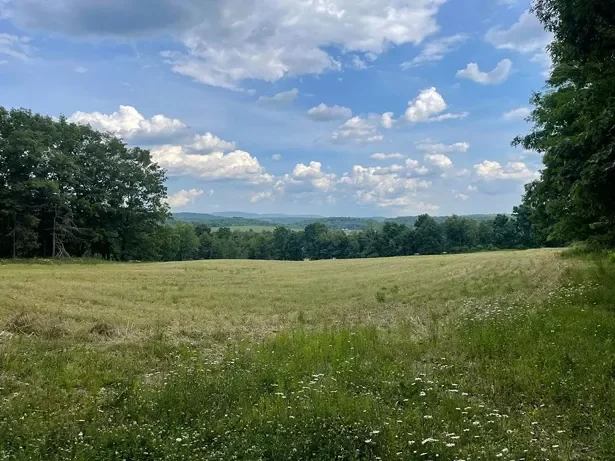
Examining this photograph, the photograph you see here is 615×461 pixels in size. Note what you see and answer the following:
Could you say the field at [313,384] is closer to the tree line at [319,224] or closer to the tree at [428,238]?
the tree line at [319,224]

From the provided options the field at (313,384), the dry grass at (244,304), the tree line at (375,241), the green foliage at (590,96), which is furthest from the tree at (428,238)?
the field at (313,384)

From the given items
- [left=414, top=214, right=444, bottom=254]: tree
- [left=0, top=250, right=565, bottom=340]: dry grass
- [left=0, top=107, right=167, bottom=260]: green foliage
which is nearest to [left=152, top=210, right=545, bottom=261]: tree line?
[left=414, top=214, right=444, bottom=254]: tree

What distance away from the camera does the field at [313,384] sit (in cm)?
592

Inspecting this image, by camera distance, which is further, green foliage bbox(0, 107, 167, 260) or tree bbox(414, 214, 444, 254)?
tree bbox(414, 214, 444, 254)

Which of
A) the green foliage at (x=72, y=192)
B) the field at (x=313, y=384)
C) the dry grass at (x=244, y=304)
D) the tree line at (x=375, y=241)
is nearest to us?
the field at (x=313, y=384)

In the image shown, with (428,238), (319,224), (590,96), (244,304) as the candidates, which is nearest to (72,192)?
(244,304)

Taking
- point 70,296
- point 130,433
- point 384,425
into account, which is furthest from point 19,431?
point 70,296

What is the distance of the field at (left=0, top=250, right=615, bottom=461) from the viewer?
5.92 m

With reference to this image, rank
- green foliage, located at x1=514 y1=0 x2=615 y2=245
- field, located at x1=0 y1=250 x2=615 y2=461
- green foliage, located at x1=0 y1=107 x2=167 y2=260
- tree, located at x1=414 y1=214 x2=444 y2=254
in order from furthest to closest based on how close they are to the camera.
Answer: tree, located at x1=414 y1=214 x2=444 y2=254 < green foliage, located at x1=0 y1=107 x2=167 y2=260 < green foliage, located at x1=514 y1=0 x2=615 y2=245 < field, located at x1=0 y1=250 x2=615 y2=461

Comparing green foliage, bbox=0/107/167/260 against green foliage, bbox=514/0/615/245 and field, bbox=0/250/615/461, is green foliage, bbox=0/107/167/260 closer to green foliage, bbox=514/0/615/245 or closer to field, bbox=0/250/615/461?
→ field, bbox=0/250/615/461

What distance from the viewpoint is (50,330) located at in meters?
12.0

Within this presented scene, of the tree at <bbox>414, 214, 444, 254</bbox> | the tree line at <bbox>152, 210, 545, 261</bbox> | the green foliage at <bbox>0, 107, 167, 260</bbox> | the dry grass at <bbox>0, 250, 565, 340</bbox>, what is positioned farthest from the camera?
the tree at <bbox>414, 214, 444, 254</bbox>

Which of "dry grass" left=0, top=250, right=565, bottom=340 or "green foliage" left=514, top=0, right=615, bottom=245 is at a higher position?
"green foliage" left=514, top=0, right=615, bottom=245

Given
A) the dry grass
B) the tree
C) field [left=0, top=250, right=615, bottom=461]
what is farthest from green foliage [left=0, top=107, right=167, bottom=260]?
the tree
